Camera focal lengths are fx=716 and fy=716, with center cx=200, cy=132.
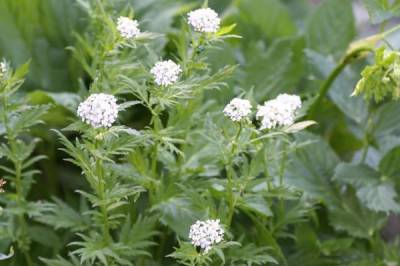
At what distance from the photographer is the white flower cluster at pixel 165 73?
1.04 meters

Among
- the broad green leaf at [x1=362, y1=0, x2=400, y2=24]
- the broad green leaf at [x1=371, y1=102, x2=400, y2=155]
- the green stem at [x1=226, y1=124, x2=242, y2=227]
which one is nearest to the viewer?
the green stem at [x1=226, y1=124, x2=242, y2=227]

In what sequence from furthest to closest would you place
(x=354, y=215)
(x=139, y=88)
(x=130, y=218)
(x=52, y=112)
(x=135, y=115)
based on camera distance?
(x=135, y=115) → (x=52, y=112) → (x=354, y=215) → (x=130, y=218) → (x=139, y=88)

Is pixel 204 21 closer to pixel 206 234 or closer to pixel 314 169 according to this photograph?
pixel 206 234

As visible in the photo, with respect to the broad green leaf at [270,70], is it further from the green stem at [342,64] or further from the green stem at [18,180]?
the green stem at [18,180]

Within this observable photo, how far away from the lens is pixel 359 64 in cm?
172

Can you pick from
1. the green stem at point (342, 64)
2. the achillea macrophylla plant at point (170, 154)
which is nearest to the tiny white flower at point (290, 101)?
the achillea macrophylla plant at point (170, 154)

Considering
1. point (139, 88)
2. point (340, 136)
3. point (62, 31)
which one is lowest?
point (139, 88)

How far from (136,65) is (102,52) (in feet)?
0.20

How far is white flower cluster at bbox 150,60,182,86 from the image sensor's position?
3.42 ft

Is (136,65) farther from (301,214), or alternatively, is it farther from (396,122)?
(396,122)

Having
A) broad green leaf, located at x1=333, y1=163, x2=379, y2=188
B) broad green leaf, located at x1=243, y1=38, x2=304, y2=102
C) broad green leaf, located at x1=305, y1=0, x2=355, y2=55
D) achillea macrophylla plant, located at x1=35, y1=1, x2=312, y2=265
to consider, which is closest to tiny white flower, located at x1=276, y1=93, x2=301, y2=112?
achillea macrophylla plant, located at x1=35, y1=1, x2=312, y2=265

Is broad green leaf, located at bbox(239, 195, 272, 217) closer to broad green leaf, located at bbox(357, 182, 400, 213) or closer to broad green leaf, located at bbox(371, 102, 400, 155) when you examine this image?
broad green leaf, located at bbox(357, 182, 400, 213)

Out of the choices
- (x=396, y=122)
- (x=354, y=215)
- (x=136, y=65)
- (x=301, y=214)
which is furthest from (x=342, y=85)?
(x=136, y=65)

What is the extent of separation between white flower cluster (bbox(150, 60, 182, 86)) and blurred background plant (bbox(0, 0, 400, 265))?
16 centimetres
